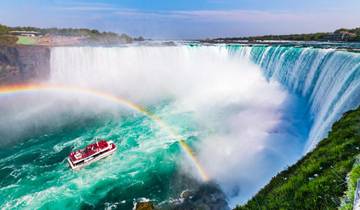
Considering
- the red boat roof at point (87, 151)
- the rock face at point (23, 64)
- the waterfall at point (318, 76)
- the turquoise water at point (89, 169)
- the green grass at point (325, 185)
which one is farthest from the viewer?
the rock face at point (23, 64)

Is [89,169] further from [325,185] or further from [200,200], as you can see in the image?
[325,185]

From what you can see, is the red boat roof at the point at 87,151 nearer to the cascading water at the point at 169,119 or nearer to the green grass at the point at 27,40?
the cascading water at the point at 169,119

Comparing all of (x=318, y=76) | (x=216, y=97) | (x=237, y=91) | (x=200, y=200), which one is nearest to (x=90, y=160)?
(x=200, y=200)

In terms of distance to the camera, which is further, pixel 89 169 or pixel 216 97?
pixel 216 97

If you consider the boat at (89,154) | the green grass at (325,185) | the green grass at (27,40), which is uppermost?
the green grass at (325,185)

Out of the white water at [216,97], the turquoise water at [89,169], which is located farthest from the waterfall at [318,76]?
the turquoise water at [89,169]

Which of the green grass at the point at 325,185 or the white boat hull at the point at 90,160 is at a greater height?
the green grass at the point at 325,185

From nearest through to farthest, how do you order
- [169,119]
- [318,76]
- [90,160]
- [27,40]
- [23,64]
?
[90,160] < [318,76] < [169,119] < [23,64] < [27,40]
